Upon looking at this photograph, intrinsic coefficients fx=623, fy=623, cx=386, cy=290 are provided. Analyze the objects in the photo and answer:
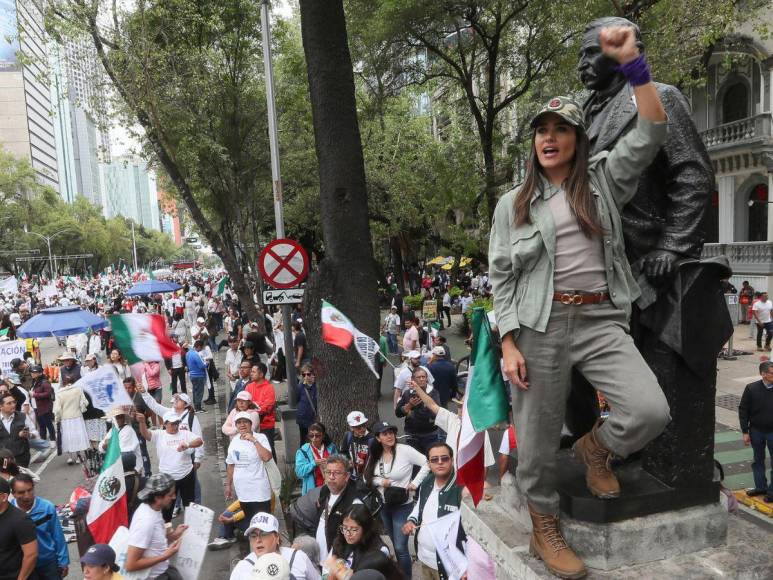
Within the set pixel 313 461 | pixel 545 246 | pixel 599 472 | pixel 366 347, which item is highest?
pixel 545 246

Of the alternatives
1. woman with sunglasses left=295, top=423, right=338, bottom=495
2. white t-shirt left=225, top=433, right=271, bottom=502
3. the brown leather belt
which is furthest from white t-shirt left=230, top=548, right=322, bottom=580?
the brown leather belt

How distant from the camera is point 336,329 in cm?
636

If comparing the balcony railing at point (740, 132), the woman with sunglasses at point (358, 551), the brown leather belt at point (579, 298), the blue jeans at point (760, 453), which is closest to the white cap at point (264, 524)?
the woman with sunglasses at point (358, 551)

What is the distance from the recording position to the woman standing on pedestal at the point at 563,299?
2.21m

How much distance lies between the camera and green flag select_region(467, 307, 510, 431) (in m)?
2.69

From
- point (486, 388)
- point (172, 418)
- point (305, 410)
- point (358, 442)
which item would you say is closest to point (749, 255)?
point (305, 410)

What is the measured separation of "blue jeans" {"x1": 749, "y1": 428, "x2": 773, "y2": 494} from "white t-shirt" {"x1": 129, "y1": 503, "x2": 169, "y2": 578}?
21.5ft

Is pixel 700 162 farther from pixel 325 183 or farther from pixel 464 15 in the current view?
pixel 464 15

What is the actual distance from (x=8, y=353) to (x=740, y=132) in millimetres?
22200

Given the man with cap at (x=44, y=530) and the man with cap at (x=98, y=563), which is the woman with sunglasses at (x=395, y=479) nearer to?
Answer: the man with cap at (x=98, y=563)

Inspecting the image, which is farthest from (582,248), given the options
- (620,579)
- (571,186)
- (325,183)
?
(325,183)

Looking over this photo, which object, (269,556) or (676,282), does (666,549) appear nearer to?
(676,282)

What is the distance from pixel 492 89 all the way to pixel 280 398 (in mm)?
10232

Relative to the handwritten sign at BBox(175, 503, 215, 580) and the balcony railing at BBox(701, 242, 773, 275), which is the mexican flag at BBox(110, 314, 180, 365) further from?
the balcony railing at BBox(701, 242, 773, 275)
